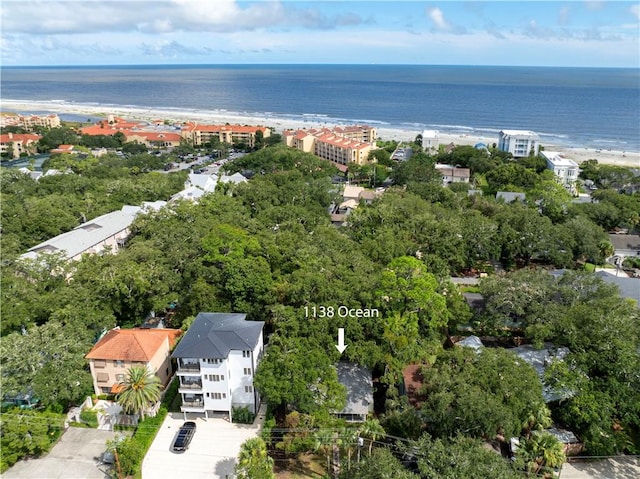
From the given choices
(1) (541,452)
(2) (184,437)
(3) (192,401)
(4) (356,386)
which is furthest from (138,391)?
(1) (541,452)

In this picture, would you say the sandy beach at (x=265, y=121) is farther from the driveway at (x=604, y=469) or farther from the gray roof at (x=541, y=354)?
the driveway at (x=604, y=469)

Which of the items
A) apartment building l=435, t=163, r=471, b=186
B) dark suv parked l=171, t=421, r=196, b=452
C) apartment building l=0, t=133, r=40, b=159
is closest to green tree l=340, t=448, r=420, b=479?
dark suv parked l=171, t=421, r=196, b=452

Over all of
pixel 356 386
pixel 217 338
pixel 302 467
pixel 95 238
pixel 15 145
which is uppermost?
pixel 15 145

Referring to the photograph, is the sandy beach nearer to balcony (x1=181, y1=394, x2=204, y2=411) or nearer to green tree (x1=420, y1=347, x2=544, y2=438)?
green tree (x1=420, y1=347, x2=544, y2=438)

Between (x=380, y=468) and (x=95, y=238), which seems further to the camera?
(x=95, y=238)

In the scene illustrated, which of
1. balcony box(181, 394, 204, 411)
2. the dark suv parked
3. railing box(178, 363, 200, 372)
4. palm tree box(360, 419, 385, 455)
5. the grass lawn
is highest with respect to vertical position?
railing box(178, 363, 200, 372)

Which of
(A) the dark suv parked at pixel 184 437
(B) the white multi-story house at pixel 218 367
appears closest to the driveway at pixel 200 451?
(A) the dark suv parked at pixel 184 437

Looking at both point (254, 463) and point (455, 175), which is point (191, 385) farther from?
point (455, 175)
